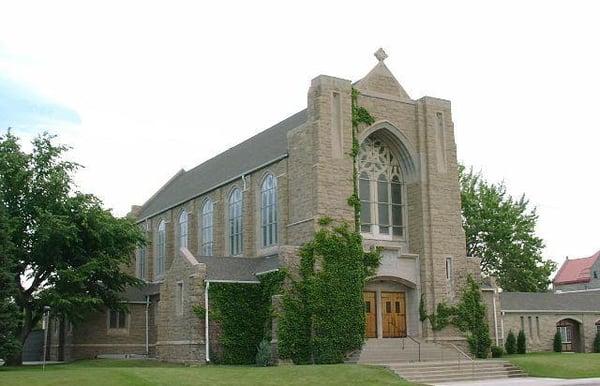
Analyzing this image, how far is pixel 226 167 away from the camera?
1758 inches

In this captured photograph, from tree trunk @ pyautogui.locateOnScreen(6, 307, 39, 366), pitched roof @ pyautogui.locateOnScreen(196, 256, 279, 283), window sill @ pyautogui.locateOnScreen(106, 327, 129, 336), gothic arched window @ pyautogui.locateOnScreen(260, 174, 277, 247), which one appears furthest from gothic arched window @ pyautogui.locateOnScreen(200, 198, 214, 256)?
tree trunk @ pyautogui.locateOnScreen(6, 307, 39, 366)

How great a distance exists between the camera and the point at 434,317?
110ft

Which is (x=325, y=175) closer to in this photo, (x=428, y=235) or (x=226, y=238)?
(x=428, y=235)

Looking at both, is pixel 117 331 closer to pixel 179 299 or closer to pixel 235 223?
pixel 235 223

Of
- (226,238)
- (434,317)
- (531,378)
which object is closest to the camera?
(531,378)

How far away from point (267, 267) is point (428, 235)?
25.1 ft

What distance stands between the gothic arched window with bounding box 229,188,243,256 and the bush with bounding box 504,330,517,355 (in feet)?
55.6

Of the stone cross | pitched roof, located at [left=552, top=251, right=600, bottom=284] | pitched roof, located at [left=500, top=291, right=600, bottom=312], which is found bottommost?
pitched roof, located at [left=500, top=291, right=600, bottom=312]

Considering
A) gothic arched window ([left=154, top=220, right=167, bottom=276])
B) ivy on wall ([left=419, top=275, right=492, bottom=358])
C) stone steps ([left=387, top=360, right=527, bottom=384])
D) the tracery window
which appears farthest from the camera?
gothic arched window ([left=154, top=220, right=167, bottom=276])

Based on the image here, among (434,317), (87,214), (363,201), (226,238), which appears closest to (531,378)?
(434,317)

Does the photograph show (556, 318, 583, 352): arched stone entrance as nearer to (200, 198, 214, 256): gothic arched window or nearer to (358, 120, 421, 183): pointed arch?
(358, 120, 421, 183): pointed arch

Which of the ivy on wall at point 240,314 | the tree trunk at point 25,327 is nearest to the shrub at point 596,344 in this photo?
the ivy on wall at point 240,314

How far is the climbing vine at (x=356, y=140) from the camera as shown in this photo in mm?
32344

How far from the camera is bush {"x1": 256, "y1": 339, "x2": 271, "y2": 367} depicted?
98.3 feet
